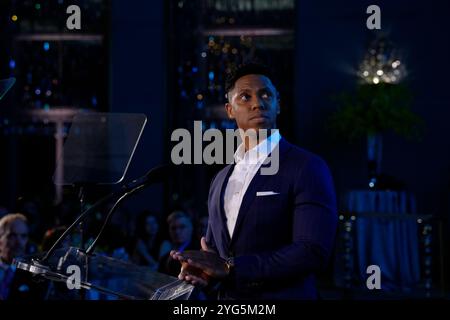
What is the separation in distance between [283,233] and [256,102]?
296 millimetres

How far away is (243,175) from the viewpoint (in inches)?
63.3

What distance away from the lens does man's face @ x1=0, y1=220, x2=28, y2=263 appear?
363 cm

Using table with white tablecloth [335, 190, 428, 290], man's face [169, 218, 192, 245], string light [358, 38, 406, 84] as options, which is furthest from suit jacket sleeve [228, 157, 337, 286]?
string light [358, 38, 406, 84]

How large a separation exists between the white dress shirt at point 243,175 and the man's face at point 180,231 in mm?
2739

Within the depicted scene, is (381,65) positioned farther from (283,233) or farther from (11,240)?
(283,233)

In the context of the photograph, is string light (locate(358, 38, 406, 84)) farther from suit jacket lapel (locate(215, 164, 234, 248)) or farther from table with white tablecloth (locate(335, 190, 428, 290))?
suit jacket lapel (locate(215, 164, 234, 248))

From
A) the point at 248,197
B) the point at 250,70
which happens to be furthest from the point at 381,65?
the point at 248,197

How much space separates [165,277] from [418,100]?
5.81 meters

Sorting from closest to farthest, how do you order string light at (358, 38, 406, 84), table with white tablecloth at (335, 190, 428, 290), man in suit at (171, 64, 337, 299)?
man in suit at (171, 64, 337, 299) < table with white tablecloth at (335, 190, 428, 290) < string light at (358, 38, 406, 84)

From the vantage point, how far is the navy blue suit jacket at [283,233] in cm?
137

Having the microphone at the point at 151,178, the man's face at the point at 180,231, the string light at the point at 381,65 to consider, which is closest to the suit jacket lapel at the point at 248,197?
the microphone at the point at 151,178

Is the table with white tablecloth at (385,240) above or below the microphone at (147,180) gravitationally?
below

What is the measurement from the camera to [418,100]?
6832mm

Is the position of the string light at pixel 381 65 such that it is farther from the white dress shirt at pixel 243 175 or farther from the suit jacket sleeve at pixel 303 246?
the suit jacket sleeve at pixel 303 246
